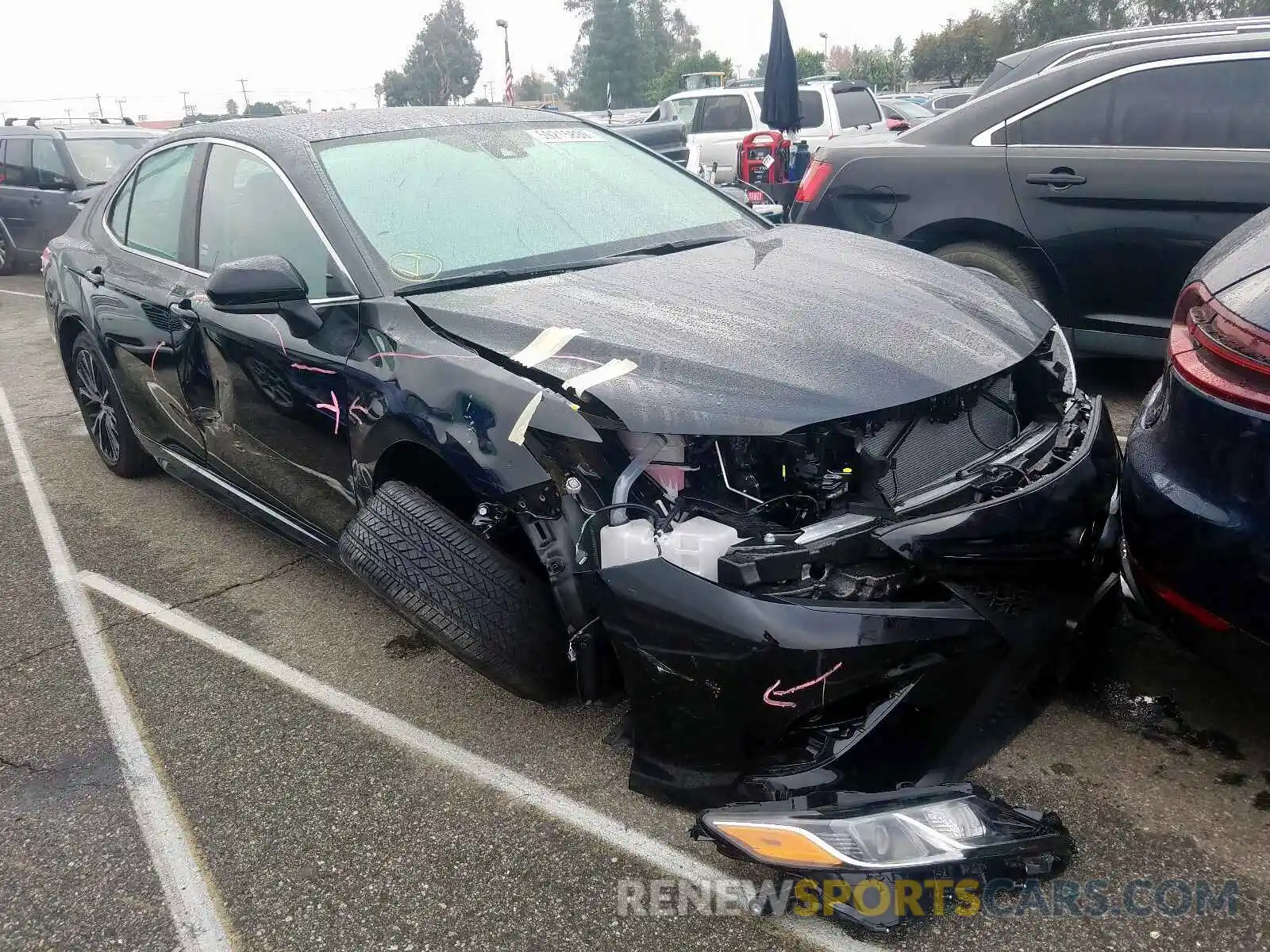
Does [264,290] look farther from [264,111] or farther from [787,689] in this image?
[264,111]

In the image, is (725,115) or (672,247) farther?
(725,115)

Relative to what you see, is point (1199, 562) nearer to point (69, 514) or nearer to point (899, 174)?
point (899, 174)

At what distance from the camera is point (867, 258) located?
314 cm

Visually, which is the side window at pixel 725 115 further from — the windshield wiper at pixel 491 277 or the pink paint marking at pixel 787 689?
the pink paint marking at pixel 787 689

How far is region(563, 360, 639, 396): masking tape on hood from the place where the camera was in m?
2.26

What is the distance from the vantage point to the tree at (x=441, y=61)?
2383 inches

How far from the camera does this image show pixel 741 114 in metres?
14.2

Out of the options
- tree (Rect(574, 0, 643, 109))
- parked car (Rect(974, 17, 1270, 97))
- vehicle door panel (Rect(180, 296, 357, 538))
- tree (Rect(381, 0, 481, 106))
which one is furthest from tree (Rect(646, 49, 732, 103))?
vehicle door panel (Rect(180, 296, 357, 538))

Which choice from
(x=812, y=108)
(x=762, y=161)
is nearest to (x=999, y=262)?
(x=762, y=161)

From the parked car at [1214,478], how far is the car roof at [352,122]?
2447 mm

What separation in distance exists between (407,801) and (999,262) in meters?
3.80

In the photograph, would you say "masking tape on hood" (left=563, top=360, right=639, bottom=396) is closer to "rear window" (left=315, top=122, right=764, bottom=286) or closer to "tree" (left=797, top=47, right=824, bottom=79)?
"rear window" (left=315, top=122, right=764, bottom=286)

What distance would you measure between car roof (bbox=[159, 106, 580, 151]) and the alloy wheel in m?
1.36

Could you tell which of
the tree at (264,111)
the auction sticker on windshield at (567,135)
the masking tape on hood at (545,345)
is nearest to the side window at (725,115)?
the tree at (264,111)
